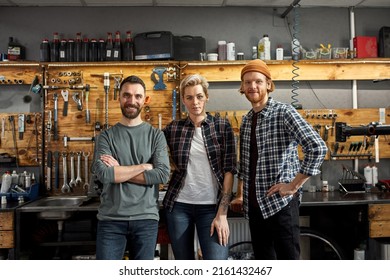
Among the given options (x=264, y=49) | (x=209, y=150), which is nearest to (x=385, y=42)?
(x=264, y=49)

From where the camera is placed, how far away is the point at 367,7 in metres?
3.29

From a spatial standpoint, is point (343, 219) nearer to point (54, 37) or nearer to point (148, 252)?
point (148, 252)

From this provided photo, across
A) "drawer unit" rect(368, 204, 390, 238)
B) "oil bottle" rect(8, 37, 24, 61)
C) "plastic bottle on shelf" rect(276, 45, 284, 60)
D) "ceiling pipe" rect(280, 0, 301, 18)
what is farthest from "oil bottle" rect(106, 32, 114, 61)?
"drawer unit" rect(368, 204, 390, 238)

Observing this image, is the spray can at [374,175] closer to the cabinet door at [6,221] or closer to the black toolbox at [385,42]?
the black toolbox at [385,42]

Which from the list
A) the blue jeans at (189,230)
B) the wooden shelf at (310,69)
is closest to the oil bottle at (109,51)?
the wooden shelf at (310,69)

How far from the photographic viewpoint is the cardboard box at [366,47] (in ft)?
10.3

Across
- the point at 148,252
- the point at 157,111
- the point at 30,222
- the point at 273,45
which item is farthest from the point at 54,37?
the point at 148,252

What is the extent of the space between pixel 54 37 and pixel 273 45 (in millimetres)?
1908

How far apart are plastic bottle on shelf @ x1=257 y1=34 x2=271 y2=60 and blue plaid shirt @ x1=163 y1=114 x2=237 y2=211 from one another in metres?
1.70

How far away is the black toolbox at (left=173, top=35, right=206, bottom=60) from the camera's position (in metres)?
3.05

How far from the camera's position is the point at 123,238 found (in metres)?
1.42

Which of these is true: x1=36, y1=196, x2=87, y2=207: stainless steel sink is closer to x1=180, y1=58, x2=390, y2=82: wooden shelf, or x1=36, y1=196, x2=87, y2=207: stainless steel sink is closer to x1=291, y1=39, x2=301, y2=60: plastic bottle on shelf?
x1=180, y1=58, x2=390, y2=82: wooden shelf

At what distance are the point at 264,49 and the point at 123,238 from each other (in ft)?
7.22

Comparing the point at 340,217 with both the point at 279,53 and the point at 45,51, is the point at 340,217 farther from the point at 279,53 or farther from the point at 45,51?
the point at 45,51
